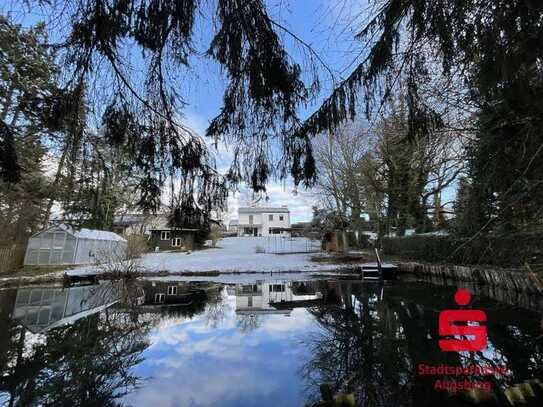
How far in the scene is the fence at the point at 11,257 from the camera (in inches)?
451

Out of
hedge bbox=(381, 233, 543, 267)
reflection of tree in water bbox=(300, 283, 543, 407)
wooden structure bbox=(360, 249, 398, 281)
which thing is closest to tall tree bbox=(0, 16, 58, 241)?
reflection of tree in water bbox=(300, 283, 543, 407)

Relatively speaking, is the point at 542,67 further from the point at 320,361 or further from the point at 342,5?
the point at 320,361

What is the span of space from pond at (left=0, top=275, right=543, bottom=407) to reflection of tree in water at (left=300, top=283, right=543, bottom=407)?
0.05 feet

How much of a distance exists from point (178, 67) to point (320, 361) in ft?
12.1

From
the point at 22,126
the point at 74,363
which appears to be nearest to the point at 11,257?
the point at 74,363

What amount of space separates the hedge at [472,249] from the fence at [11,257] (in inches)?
604

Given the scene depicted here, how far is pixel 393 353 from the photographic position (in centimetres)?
375

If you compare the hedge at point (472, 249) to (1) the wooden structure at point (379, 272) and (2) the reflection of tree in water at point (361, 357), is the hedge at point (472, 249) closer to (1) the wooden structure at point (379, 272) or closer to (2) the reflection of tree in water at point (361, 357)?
(2) the reflection of tree in water at point (361, 357)

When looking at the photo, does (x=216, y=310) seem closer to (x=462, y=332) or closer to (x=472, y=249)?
(x=462, y=332)

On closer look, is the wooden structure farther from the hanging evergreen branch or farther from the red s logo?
the hanging evergreen branch

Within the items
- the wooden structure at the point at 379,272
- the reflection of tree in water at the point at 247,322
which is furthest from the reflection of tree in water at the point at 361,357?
the wooden structure at the point at 379,272

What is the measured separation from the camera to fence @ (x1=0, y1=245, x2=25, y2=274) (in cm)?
1146

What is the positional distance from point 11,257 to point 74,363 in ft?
38.2

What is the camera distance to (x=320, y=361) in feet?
12.1
